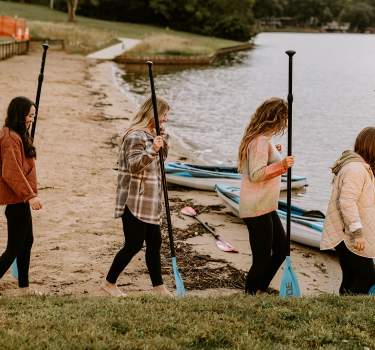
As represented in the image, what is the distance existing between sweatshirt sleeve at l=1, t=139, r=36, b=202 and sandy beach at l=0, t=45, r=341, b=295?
1385mm

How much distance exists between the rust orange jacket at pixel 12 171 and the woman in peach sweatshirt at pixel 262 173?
1895mm

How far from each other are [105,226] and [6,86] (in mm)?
17040

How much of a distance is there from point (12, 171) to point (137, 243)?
49.7 inches

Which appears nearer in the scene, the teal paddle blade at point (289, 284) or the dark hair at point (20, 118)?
the dark hair at point (20, 118)

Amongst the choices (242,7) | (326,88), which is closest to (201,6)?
(242,7)

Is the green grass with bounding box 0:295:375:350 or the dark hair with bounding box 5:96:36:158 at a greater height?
the dark hair with bounding box 5:96:36:158

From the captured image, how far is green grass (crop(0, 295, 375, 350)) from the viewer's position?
4535 mm

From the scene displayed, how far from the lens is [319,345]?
4680 mm

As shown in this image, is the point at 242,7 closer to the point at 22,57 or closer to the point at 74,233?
the point at 22,57

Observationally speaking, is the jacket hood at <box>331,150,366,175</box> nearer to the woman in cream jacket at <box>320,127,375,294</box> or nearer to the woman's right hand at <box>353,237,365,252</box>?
the woman in cream jacket at <box>320,127,375,294</box>

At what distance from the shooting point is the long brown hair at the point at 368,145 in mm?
5840

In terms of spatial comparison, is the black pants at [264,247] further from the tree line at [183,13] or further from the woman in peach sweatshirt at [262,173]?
the tree line at [183,13]

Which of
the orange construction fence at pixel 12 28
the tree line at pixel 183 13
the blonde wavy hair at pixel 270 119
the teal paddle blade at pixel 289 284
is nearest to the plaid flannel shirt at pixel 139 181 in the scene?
the blonde wavy hair at pixel 270 119

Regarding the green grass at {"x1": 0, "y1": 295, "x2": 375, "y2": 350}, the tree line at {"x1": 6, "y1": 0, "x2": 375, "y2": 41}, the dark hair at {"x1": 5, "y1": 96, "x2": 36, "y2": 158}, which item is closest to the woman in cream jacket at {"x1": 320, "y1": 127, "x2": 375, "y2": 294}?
the green grass at {"x1": 0, "y1": 295, "x2": 375, "y2": 350}
